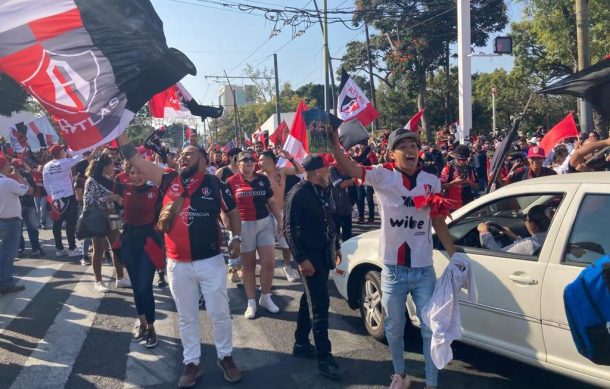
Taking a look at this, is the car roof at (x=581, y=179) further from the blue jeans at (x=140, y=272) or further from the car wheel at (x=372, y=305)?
the blue jeans at (x=140, y=272)

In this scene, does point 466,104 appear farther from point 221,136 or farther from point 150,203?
point 221,136

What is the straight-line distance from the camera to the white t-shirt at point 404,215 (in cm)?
378

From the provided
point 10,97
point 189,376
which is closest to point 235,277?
point 189,376

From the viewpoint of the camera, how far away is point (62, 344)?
5.30m

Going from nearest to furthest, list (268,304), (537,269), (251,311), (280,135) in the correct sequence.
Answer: (537,269), (251,311), (268,304), (280,135)

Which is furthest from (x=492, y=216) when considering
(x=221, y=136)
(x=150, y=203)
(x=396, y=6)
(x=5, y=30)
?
(x=221, y=136)

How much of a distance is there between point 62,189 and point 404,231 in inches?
305

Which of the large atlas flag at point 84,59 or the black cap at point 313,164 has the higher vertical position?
the large atlas flag at point 84,59

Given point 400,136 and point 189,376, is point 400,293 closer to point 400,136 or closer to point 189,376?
point 400,136

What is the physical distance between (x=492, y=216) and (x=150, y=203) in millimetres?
3342

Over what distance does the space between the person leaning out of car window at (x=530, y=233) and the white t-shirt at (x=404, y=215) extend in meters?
0.76

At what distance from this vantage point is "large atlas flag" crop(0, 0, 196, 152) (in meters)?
3.94

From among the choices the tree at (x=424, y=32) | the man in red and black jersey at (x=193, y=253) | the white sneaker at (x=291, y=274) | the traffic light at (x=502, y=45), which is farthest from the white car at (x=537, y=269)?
the tree at (x=424, y=32)

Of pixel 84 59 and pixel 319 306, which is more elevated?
pixel 84 59
